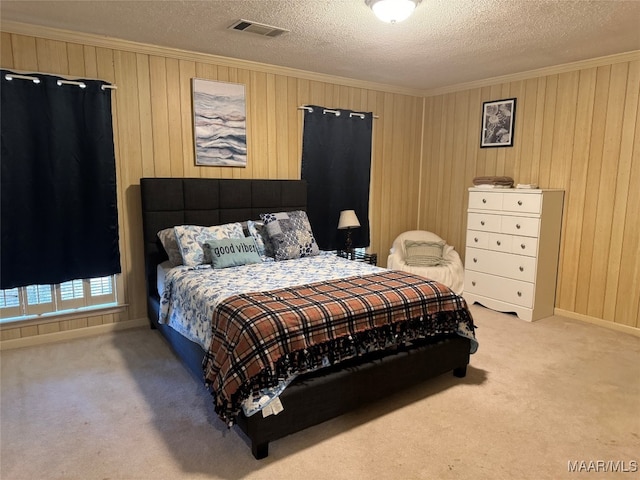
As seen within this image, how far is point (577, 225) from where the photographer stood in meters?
4.10

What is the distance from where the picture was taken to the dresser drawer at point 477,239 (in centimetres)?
446

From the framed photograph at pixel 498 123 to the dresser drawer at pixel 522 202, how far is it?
75cm

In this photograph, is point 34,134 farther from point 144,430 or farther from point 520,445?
point 520,445

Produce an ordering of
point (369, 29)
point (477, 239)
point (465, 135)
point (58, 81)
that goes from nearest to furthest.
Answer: point (369, 29), point (58, 81), point (477, 239), point (465, 135)

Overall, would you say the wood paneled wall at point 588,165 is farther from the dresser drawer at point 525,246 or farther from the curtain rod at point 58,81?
the curtain rod at point 58,81

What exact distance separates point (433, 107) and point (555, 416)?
12.9ft

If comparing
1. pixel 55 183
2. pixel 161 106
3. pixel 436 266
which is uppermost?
pixel 161 106

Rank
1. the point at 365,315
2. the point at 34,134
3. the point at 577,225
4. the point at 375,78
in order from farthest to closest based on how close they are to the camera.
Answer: the point at 375,78 < the point at 577,225 < the point at 34,134 < the point at 365,315

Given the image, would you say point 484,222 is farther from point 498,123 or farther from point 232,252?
point 232,252

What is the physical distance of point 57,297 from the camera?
11.6ft

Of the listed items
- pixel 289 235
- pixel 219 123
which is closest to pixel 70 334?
pixel 289 235

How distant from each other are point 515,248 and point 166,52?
3.65m

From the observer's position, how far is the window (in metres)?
3.37

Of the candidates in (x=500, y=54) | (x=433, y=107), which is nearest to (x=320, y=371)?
(x=500, y=54)
